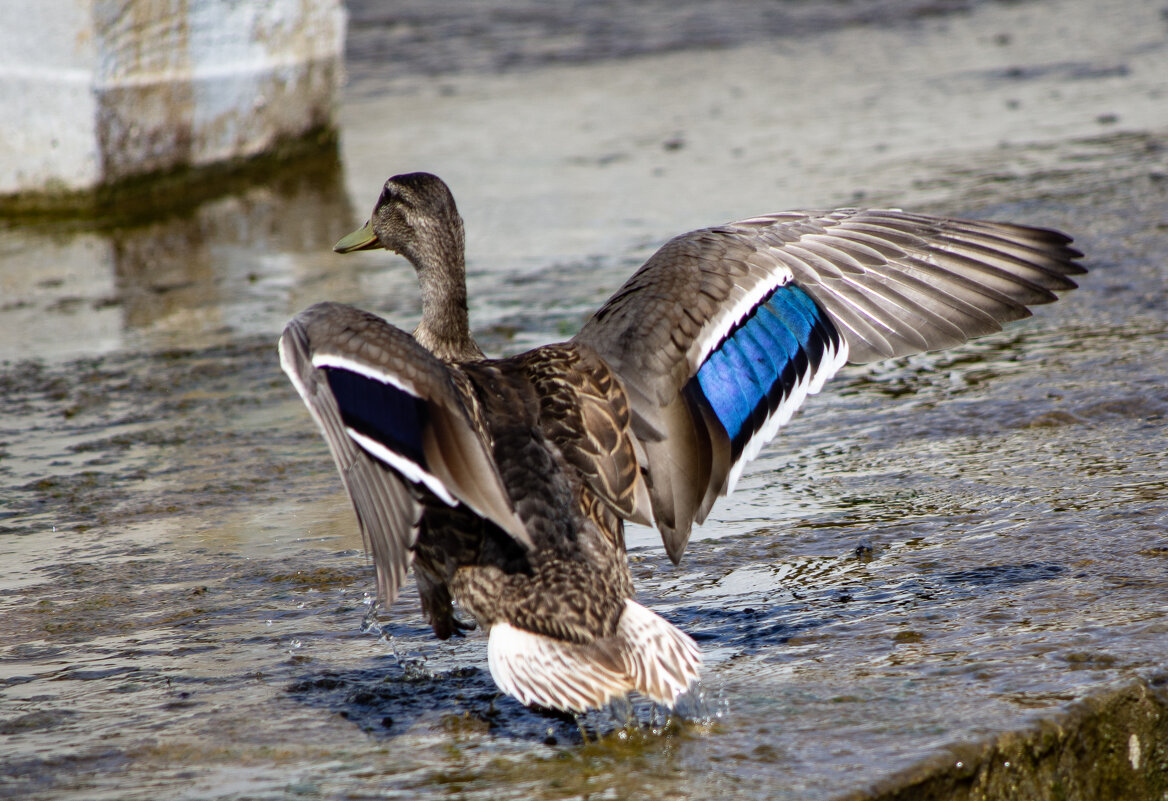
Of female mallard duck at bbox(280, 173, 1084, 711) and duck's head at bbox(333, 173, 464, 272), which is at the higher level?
duck's head at bbox(333, 173, 464, 272)

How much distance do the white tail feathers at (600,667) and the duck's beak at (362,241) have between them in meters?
1.66

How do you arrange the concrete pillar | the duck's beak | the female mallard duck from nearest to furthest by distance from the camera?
the female mallard duck, the duck's beak, the concrete pillar

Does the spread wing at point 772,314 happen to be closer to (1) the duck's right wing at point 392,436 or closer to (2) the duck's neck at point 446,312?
(2) the duck's neck at point 446,312

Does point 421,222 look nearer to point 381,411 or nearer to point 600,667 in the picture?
point 381,411

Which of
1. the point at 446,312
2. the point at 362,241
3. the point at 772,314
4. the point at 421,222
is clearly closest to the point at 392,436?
the point at 446,312

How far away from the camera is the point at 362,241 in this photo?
4.40 m

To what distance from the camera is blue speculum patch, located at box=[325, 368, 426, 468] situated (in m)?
2.89

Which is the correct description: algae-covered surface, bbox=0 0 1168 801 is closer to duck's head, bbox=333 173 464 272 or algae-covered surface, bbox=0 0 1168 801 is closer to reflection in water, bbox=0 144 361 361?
reflection in water, bbox=0 144 361 361

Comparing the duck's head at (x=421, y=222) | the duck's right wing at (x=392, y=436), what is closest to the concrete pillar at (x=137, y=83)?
the duck's head at (x=421, y=222)

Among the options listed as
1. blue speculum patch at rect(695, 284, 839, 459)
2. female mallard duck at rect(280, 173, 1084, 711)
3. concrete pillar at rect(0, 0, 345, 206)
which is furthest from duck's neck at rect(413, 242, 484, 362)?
concrete pillar at rect(0, 0, 345, 206)

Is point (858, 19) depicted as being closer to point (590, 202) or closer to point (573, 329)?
point (590, 202)

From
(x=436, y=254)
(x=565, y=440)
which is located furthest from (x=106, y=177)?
(x=565, y=440)

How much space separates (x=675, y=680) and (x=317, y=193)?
6.55 metres

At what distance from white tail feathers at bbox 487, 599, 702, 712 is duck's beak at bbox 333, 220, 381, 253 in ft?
5.43
